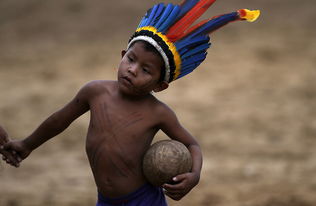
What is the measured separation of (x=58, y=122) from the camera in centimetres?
395

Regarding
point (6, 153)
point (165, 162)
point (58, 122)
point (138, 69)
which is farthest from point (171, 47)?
point (6, 153)

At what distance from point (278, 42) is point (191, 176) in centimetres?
1019

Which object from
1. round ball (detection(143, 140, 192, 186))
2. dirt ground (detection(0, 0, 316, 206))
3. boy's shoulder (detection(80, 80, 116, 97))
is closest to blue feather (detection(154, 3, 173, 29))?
boy's shoulder (detection(80, 80, 116, 97))

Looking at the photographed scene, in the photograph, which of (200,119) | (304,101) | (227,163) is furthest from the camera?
(304,101)

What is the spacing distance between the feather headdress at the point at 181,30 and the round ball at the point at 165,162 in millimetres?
436

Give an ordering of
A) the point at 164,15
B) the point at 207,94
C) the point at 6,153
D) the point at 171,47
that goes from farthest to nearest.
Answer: the point at 207,94 < the point at 6,153 < the point at 164,15 < the point at 171,47

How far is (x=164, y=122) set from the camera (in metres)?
3.74

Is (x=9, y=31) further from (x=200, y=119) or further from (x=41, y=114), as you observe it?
(x=200, y=119)

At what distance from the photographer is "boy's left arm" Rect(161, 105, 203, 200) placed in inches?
140

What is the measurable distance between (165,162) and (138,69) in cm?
59

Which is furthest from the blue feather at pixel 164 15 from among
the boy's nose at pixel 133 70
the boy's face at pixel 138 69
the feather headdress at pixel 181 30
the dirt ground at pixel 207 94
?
the dirt ground at pixel 207 94

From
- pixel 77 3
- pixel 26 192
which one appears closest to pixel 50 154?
pixel 26 192

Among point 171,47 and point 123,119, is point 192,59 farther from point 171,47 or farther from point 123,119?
point 123,119

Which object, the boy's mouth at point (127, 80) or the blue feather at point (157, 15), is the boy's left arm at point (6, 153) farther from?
the blue feather at point (157, 15)
